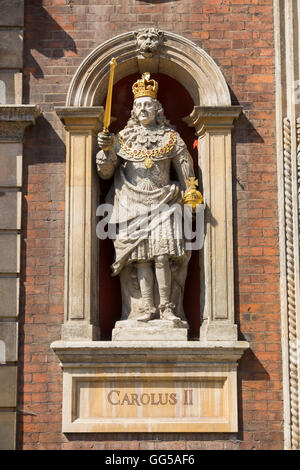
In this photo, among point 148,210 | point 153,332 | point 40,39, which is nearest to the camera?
point 153,332

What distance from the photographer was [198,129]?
33.3 feet

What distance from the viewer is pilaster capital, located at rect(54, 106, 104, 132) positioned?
9.86m

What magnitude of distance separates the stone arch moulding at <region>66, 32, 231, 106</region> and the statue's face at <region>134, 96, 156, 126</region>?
19.6 inches

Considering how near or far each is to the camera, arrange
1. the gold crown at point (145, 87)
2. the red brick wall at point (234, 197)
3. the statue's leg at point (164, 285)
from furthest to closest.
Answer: the gold crown at point (145, 87) → the statue's leg at point (164, 285) → the red brick wall at point (234, 197)

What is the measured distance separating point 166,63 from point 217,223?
2006 millimetres

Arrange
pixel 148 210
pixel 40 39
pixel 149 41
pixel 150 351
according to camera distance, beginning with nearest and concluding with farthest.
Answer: pixel 150 351 < pixel 148 210 < pixel 149 41 < pixel 40 39

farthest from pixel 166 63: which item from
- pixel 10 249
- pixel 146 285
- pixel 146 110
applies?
pixel 10 249

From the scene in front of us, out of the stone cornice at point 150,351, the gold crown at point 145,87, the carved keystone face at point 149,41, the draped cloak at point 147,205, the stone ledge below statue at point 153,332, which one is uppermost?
the carved keystone face at point 149,41

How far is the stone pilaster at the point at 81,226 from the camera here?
31.1ft

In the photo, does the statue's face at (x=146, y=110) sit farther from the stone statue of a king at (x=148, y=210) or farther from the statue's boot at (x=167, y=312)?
the statue's boot at (x=167, y=312)

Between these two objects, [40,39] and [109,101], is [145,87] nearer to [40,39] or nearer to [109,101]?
[109,101]

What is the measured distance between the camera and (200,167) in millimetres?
10016

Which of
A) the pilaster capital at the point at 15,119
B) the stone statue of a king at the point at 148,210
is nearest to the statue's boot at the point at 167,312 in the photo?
the stone statue of a king at the point at 148,210

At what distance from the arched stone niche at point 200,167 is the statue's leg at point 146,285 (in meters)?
0.50
